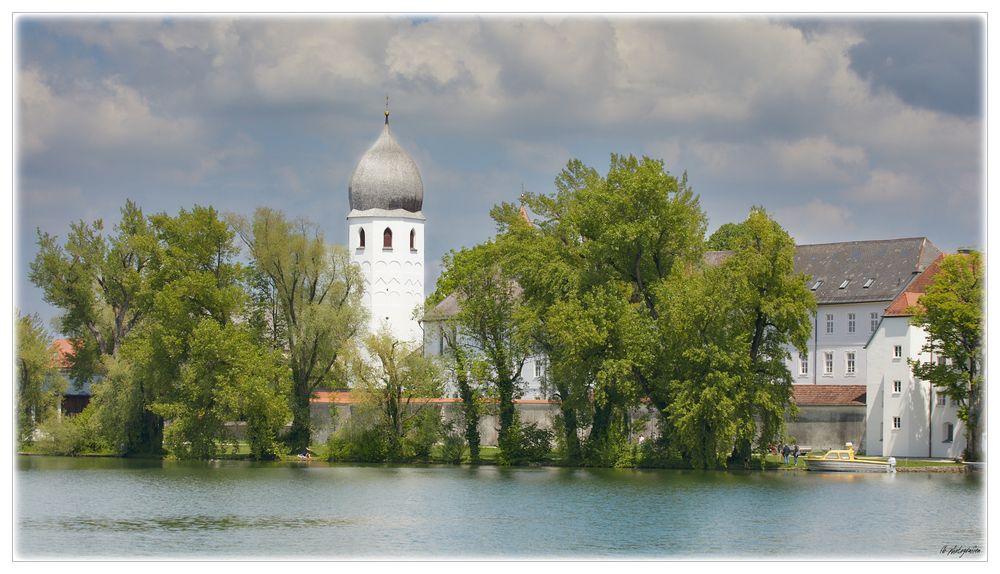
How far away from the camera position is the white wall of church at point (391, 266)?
88750mm

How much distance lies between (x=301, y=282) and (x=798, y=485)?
933 inches

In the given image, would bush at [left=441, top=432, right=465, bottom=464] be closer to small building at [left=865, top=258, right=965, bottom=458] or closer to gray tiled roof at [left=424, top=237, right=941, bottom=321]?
gray tiled roof at [left=424, top=237, right=941, bottom=321]

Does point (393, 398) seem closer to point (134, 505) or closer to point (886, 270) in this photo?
point (134, 505)

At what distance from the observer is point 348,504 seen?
4144 cm

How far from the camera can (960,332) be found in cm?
5372

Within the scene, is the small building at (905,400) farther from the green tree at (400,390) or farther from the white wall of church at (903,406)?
the green tree at (400,390)

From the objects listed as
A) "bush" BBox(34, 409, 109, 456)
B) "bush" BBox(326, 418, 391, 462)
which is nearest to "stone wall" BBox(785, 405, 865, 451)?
"bush" BBox(326, 418, 391, 462)

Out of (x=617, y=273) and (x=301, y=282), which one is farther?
(x=301, y=282)

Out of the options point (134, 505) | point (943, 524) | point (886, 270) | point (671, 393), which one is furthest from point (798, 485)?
point (886, 270)

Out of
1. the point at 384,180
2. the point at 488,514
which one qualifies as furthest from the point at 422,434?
the point at 384,180

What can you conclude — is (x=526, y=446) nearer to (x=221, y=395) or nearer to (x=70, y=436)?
(x=221, y=395)

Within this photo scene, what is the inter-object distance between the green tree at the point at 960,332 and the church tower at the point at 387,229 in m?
40.1

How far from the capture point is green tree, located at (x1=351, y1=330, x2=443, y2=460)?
59156mm

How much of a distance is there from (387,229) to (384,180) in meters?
2.88
